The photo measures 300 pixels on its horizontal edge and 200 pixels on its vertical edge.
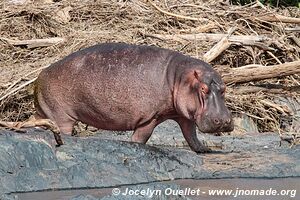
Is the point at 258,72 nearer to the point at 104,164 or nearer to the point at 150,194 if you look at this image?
the point at 104,164

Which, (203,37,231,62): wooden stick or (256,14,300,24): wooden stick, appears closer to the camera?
(203,37,231,62): wooden stick

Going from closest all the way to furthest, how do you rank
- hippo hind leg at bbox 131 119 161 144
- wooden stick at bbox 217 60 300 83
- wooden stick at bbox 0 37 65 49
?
hippo hind leg at bbox 131 119 161 144 → wooden stick at bbox 217 60 300 83 → wooden stick at bbox 0 37 65 49

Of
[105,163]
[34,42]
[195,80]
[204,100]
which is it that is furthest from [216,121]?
[34,42]

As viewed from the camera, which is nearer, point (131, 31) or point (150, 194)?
point (150, 194)

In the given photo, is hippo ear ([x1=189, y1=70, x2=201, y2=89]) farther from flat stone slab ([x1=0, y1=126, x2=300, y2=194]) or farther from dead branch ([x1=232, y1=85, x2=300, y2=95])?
dead branch ([x1=232, y1=85, x2=300, y2=95])

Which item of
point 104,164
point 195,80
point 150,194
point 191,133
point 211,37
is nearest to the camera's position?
point 150,194

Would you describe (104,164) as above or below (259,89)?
above

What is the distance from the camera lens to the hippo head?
7.04 metres

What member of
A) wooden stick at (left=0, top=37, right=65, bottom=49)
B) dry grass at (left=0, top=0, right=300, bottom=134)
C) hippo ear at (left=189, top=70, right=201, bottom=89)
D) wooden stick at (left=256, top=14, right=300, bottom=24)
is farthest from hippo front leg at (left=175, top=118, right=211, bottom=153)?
wooden stick at (left=256, top=14, right=300, bottom=24)

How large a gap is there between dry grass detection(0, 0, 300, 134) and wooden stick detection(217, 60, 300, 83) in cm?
17

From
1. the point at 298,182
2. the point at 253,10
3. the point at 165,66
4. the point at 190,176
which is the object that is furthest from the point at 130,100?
the point at 253,10

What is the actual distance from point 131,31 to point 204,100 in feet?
14.6

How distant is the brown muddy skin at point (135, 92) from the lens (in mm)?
7141

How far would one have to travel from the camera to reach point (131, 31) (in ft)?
37.3
